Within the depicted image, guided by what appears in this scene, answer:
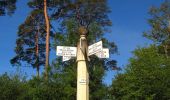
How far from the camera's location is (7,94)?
1433 inches

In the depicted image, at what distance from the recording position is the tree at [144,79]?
34.3 metres

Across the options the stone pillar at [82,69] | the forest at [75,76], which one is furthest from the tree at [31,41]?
the stone pillar at [82,69]

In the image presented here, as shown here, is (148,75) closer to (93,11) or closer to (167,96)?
(167,96)

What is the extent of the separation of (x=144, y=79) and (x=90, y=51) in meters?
28.0

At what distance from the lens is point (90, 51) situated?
7418 mm

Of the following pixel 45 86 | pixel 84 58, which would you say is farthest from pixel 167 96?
pixel 84 58

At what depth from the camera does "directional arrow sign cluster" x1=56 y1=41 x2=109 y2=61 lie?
7.25m

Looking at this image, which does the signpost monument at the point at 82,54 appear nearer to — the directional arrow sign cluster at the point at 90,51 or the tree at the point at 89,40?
the directional arrow sign cluster at the point at 90,51

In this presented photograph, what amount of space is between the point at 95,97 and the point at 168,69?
658 centimetres

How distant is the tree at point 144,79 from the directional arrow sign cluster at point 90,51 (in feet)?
85.9

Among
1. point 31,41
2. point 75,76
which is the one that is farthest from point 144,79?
point 31,41

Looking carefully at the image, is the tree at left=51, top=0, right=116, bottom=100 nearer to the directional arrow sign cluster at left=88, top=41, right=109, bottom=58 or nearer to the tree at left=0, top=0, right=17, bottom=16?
the tree at left=0, top=0, right=17, bottom=16

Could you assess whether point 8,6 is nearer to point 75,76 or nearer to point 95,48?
point 75,76

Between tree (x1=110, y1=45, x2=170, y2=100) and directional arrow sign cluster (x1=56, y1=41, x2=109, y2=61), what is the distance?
1031 inches
